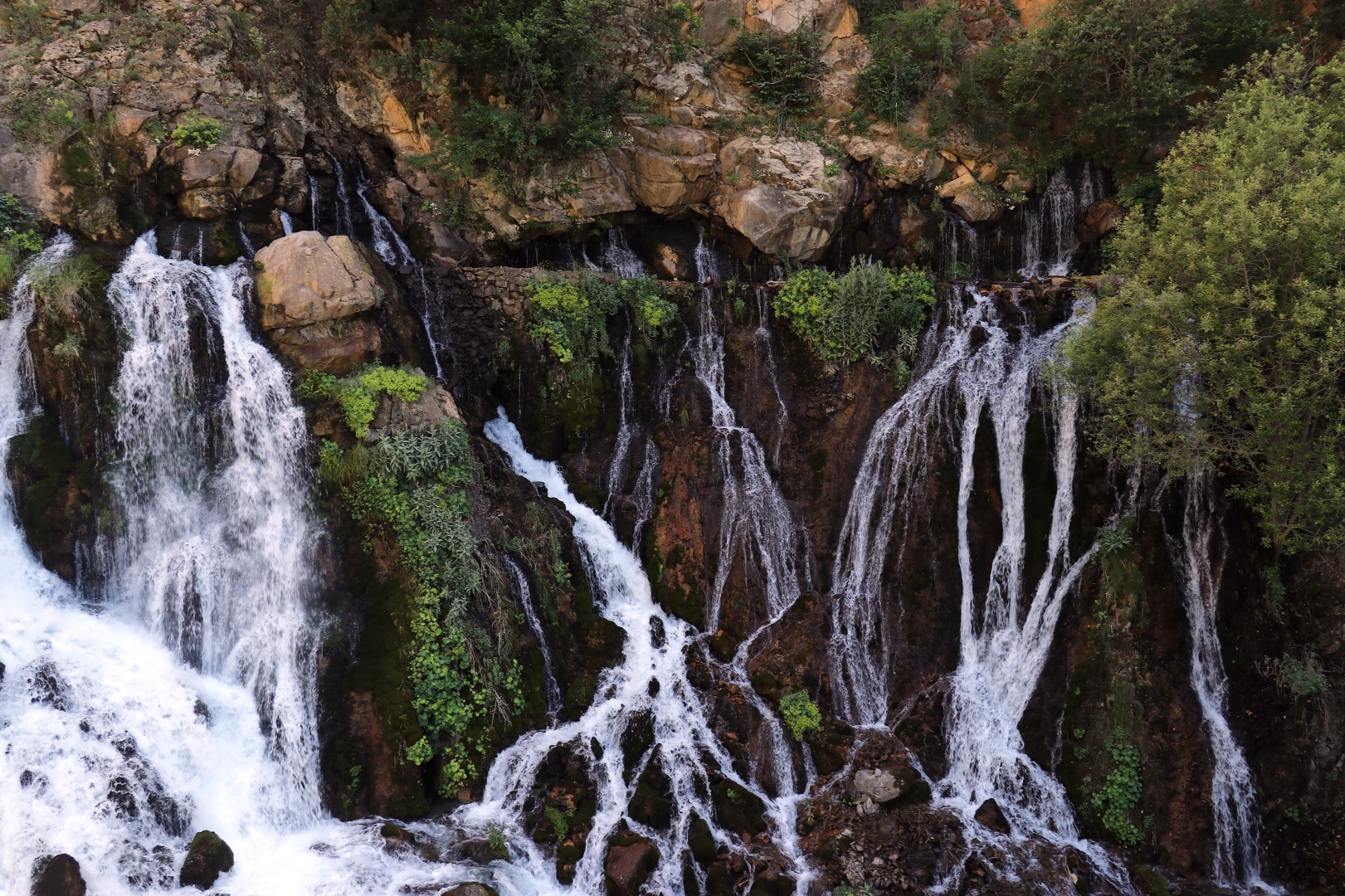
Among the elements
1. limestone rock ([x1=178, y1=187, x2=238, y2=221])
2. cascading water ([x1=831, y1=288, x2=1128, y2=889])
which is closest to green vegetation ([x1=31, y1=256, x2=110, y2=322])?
limestone rock ([x1=178, y1=187, x2=238, y2=221])

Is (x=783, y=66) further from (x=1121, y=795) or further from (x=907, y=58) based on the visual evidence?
(x=1121, y=795)

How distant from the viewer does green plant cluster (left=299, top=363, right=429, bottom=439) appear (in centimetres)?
1023

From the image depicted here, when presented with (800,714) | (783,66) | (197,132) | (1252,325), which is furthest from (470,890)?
(783,66)

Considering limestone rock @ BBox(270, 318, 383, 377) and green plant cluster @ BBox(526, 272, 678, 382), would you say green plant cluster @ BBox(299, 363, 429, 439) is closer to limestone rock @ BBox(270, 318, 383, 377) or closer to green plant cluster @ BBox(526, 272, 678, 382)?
limestone rock @ BBox(270, 318, 383, 377)

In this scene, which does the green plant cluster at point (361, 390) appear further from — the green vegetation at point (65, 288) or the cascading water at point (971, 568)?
the cascading water at point (971, 568)

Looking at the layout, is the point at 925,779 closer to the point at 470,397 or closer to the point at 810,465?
the point at 810,465

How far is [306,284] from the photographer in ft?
35.1

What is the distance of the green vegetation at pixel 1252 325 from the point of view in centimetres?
754

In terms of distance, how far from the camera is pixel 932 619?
427 inches

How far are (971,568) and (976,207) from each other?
28.3 feet

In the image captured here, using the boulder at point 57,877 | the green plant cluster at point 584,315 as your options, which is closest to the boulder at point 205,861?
the boulder at point 57,877

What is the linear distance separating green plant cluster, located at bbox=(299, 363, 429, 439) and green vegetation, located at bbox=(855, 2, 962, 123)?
12.1 meters

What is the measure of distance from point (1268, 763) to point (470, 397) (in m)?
12.8

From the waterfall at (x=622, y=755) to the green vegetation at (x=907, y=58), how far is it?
11671 millimetres
